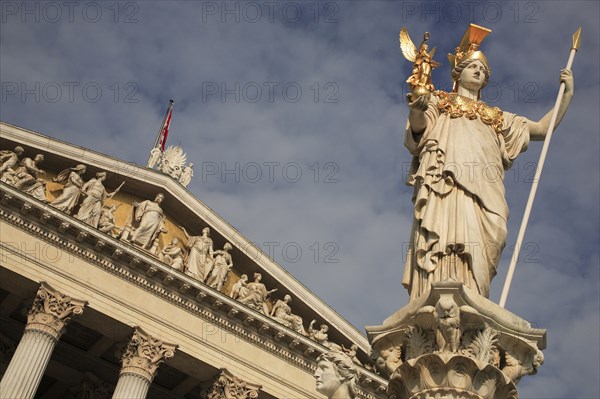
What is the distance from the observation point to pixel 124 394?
68.6ft

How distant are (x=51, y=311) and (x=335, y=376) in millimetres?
16694

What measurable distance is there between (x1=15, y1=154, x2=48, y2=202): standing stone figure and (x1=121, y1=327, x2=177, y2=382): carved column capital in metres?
4.62

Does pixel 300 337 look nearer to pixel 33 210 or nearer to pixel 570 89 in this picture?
pixel 33 210

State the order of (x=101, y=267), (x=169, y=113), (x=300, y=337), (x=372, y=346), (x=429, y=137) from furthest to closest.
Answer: (x=169, y=113) → (x=300, y=337) → (x=101, y=267) → (x=429, y=137) → (x=372, y=346)

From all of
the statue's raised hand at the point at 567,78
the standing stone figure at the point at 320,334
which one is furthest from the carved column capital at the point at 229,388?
the statue's raised hand at the point at 567,78

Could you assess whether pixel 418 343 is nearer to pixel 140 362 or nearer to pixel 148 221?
pixel 140 362

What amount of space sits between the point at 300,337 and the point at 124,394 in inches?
235

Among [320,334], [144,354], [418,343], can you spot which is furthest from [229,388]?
[418,343]

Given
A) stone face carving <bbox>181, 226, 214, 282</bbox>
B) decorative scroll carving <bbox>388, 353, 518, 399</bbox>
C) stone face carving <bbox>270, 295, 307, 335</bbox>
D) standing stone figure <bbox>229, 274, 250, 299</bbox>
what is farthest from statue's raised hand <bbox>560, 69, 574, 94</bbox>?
stone face carving <bbox>270, 295, 307, 335</bbox>

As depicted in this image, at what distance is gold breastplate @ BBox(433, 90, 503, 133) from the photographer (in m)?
7.33

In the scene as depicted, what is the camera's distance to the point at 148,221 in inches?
947

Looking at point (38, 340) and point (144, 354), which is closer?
point (38, 340)

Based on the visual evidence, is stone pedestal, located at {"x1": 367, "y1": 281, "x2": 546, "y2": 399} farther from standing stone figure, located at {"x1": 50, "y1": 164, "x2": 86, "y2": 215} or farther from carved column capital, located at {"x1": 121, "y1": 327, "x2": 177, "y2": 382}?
standing stone figure, located at {"x1": 50, "y1": 164, "x2": 86, "y2": 215}

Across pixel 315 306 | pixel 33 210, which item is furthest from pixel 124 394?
pixel 315 306
